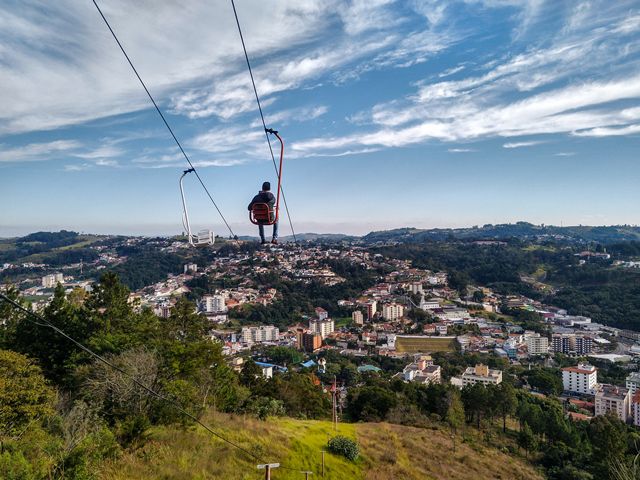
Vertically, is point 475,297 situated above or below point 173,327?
below

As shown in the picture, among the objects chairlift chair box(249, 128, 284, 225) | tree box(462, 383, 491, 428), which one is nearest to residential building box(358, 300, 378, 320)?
tree box(462, 383, 491, 428)

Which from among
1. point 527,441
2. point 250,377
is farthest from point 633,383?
point 250,377

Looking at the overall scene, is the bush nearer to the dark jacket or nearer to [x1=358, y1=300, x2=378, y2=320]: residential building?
the dark jacket

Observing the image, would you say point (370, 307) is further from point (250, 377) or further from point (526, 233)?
point (526, 233)

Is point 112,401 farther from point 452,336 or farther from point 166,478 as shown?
point 452,336

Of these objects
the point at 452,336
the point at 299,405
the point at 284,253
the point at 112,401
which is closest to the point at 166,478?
the point at 112,401

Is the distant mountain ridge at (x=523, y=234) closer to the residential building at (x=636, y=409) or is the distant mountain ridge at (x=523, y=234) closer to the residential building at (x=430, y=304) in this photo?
the residential building at (x=430, y=304)
